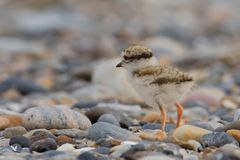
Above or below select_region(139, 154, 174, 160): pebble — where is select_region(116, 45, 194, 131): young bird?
above

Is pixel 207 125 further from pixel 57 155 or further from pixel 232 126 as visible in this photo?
pixel 57 155

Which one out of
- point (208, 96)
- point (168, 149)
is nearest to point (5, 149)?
point (168, 149)

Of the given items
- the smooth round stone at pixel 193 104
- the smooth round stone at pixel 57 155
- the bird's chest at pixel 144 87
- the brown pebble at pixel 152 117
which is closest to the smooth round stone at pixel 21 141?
the smooth round stone at pixel 57 155

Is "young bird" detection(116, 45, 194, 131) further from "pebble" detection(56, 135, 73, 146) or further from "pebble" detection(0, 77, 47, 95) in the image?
"pebble" detection(0, 77, 47, 95)

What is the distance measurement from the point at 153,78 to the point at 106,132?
542 mm

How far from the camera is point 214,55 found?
44.4ft

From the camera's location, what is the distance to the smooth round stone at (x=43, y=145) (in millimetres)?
5008

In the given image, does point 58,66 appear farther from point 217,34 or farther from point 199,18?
point 199,18

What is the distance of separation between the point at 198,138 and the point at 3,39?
14594 millimetres

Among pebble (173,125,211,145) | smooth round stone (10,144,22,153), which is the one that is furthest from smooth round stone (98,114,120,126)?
smooth round stone (10,144,22,153)

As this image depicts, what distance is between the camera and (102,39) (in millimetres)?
18500

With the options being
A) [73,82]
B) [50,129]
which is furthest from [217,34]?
[50,129]

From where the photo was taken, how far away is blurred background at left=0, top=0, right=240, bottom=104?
11453mm

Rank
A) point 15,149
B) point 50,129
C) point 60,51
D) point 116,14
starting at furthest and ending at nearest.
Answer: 1. point 116,14
2. point 60,51
3. point 50,129
4. point 15,149
